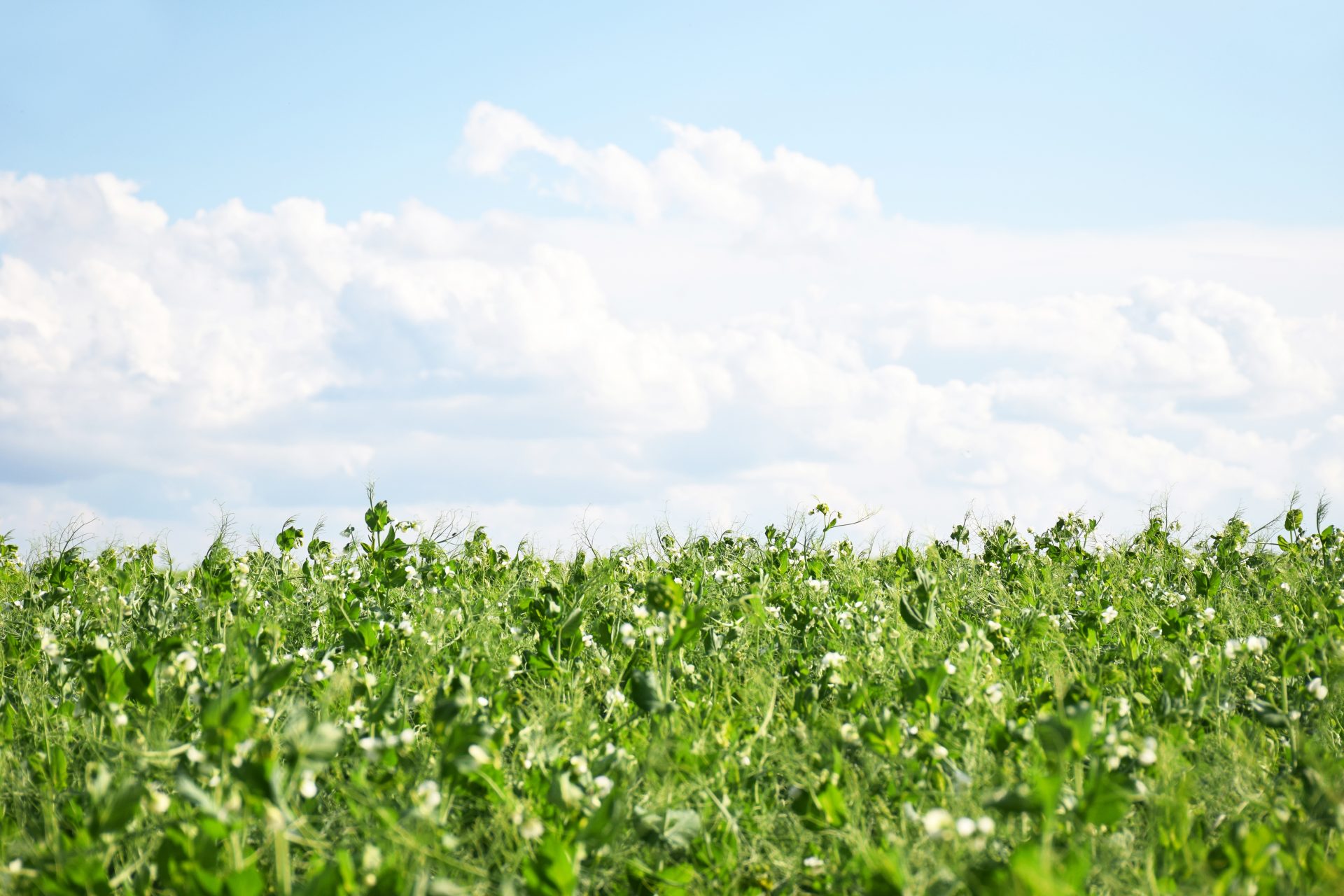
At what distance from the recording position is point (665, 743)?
3.37m

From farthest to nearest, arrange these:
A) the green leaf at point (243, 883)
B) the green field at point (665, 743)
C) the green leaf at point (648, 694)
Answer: the green leaf at point (648, 694)
the green field at point (665, 743)
the green leaf at point (243, 883)

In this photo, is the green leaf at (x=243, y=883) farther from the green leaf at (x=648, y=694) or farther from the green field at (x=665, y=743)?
the green leaf at (x=648, y=694)

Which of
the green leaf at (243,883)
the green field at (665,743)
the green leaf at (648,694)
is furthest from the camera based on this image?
the green leaf at (648,694)

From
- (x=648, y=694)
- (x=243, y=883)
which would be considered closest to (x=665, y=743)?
(x=648, y=694)

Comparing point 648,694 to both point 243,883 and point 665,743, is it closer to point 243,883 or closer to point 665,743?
point 665,743

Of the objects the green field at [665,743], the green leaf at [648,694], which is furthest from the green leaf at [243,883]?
the green leaf at [648,694]

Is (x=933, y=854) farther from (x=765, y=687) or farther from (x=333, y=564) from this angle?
(x=333, y=564)

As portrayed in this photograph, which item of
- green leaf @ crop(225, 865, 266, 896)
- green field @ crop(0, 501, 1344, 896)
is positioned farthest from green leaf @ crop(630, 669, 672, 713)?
green leaf @ crop(225, 865, 266, 896)

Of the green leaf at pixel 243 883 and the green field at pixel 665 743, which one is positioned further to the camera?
the green field at pixel 665 743

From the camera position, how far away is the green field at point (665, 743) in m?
2.59

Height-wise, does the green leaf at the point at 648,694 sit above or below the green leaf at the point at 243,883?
above

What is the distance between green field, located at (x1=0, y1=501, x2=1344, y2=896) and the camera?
259 cm

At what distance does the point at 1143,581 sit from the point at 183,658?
5.90m

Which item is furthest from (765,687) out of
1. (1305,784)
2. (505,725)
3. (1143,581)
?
(1143,581)
